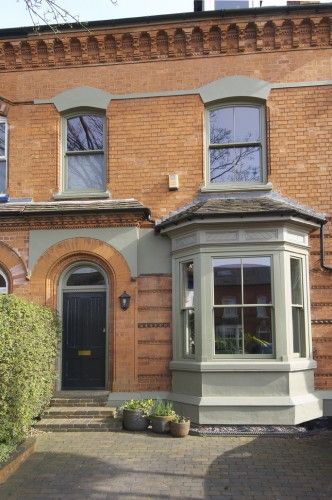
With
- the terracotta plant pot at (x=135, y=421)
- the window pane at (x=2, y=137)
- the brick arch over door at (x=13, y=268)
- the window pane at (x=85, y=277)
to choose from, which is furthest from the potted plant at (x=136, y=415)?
the window pane at (x=2, y=137)

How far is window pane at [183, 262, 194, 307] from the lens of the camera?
32.5ft

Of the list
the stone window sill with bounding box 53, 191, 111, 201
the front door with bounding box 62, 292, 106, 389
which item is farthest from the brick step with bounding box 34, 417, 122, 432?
the stone window sill with bounding box 53, 191, 111, 201

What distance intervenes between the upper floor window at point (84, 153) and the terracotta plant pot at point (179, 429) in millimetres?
4728

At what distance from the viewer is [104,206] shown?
10133 mm

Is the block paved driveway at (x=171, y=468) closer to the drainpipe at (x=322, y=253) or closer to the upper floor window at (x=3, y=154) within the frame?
the drainpipe at (x=322, y=253)

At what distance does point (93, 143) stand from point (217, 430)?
597cm

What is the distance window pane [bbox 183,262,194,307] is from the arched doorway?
1.55 metres

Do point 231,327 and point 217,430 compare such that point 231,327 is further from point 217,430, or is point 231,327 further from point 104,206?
point 104,206

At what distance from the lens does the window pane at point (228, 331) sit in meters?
9.39

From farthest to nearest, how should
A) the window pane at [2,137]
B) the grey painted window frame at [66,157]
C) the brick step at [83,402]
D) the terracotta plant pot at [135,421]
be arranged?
the window pane at [2,137] → the grey painted window frame at [66,157] → the brick step at [83,402] → the terracotta plant pot at [135,421]

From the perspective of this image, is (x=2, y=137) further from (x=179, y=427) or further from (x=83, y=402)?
(x=179, y=427)

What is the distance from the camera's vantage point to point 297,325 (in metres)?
9.66

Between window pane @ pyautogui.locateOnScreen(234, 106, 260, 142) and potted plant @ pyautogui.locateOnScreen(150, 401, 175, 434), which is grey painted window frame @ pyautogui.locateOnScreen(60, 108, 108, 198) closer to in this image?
window pane @ pyautogui.locateOnScreen(234, 106, 260, 142)

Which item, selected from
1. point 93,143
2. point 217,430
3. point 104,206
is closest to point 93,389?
point 217,430
